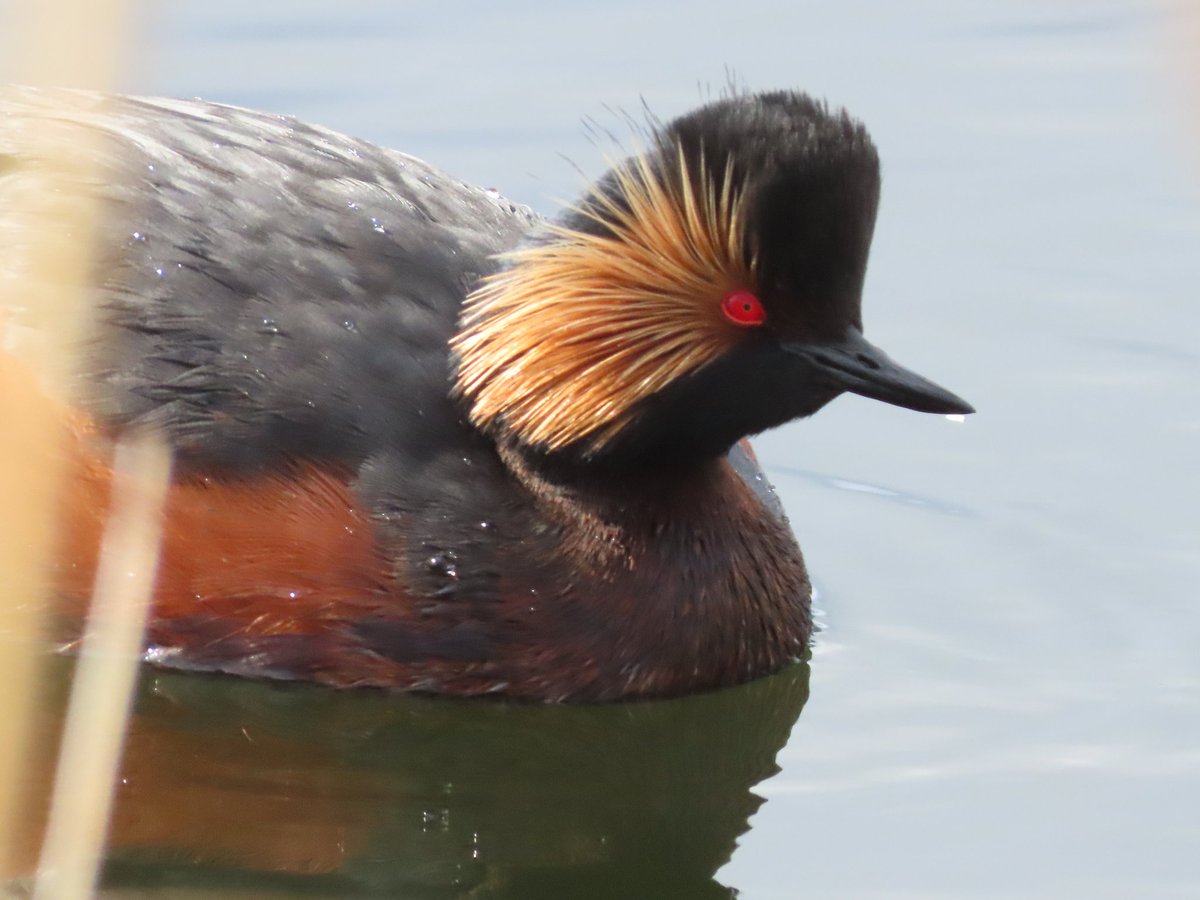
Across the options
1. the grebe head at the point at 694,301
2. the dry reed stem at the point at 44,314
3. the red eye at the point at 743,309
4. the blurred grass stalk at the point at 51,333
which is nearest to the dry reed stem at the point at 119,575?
the grebe head at the point at 694,301

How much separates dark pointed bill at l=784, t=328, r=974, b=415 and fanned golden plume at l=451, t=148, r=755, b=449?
10.7 inches

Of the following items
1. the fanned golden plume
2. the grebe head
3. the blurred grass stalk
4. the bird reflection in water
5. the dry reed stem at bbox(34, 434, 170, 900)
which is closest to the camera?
the blurred grass stalk

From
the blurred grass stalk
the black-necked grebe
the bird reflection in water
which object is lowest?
the blurred grass stalk

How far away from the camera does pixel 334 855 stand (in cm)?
564

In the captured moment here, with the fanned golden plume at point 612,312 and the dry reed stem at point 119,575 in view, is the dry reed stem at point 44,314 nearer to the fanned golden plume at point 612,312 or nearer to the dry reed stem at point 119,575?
the dry reed stem at point 119,575

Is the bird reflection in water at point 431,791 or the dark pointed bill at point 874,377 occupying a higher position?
the dark pointed bill at point 874,377

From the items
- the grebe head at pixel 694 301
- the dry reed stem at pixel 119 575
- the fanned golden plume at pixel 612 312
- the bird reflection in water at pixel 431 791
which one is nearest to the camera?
the dry reed stem at pixel 119 575

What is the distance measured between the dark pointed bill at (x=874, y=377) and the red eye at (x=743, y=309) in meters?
0.13

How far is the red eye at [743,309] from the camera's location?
6.23 metres

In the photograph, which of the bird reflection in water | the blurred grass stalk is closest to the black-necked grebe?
the bird reflection in water

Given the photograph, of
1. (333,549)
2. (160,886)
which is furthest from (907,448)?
(160,886)

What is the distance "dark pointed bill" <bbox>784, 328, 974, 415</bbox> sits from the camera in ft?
20.4

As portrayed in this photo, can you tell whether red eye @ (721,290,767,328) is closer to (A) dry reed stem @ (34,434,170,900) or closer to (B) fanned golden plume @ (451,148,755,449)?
(B) fanned golden plume @ (451,148,755,449)

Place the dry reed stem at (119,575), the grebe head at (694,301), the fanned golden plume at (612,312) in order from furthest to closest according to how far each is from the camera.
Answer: the fanned golden plume at (612,312), the grebe head at (694,301), the dry reed stem at (119,575)
